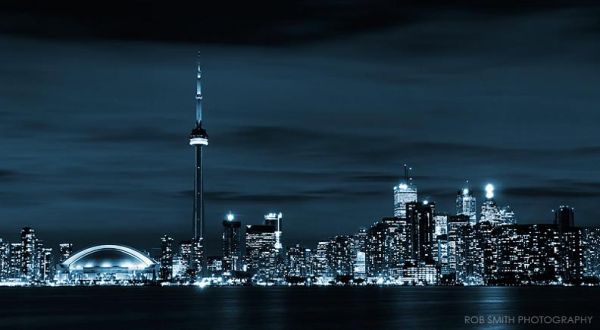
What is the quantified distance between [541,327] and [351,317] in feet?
106

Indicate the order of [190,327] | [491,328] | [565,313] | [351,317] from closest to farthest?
[491,328] → [190,327] → [351,317] → [565,313]

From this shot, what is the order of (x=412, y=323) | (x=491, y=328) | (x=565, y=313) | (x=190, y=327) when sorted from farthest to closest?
(x=565, y=313), (x=412, y=323), (x=190, y=327), (x=491, y=328)

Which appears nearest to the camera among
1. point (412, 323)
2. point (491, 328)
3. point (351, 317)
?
point (491, 328)

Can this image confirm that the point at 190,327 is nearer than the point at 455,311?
Yes

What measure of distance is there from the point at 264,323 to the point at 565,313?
54.6 m

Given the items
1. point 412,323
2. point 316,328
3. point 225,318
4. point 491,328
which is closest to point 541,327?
point 491,328

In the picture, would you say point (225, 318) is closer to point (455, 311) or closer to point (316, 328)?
point (316, 328)

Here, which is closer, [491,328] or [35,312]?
[491,328]

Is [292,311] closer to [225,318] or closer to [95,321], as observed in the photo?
[225,318]

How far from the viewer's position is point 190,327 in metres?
124

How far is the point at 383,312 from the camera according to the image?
162m

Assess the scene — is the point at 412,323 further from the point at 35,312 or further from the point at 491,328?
the point at 35,312

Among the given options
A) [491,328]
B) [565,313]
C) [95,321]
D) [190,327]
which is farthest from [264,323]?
[565,313]

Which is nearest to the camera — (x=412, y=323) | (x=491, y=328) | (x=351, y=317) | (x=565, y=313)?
(x=491, y=328)
